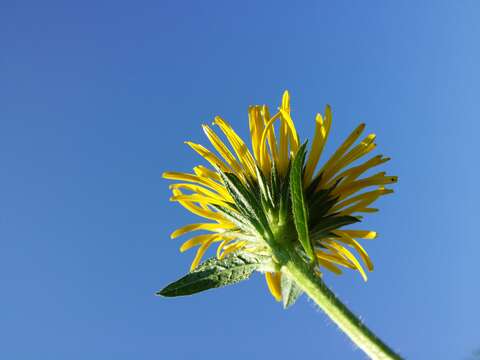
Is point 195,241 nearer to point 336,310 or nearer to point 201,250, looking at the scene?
point 201,250

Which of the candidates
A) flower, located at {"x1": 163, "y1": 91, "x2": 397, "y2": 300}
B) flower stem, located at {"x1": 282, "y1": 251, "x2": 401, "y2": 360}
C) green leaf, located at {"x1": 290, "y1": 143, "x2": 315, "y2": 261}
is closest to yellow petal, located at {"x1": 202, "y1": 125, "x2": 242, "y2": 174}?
flower, located at {"x1": 163, "y1": 91, "x2": 397, "y2": 300}

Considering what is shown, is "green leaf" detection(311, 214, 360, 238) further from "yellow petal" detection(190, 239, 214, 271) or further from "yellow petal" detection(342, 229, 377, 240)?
"yellow petal" detection(190, 239, 214, 271)

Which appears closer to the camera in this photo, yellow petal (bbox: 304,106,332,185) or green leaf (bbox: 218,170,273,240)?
green leaf (bbox: 218,170,273,240)

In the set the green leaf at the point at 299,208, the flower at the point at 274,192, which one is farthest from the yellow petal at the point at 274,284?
the green leaf at the point at 299,208

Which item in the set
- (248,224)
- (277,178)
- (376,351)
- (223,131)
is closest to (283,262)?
(248,224)

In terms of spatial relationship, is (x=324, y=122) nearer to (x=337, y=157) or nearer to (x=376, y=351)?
(x=337, y=157)

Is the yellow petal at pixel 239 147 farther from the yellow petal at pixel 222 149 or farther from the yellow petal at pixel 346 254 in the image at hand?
the yellow petal at pixel 346 254
